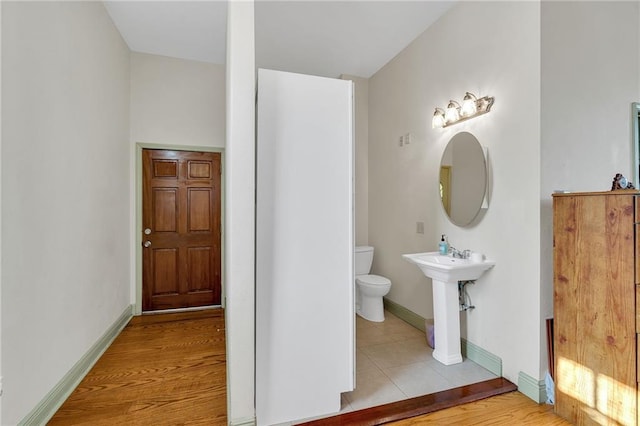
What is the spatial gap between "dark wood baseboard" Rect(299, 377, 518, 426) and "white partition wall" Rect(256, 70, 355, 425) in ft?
0.30

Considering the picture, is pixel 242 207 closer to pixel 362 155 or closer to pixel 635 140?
pixel 362 155

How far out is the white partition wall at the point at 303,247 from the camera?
1.72m

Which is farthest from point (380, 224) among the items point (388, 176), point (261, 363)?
point (261, 363)

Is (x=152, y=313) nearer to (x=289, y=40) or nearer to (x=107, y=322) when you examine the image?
(x=107, y=322)

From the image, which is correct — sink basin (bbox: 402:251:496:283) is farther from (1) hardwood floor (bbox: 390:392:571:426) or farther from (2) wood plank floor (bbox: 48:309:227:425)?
(2) wood plank floor (bbox: 48:309:227:425)

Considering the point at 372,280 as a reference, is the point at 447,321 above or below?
below

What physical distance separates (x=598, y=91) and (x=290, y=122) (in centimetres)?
226

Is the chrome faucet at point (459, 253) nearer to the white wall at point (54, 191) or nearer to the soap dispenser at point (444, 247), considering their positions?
the soap dispenser at point (444, 247)

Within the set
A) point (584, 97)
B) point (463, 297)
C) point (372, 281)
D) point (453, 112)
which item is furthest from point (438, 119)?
point (372, 281)

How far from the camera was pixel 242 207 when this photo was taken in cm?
163

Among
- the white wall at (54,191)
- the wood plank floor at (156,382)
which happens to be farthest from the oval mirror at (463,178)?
the white wall at (54,191)

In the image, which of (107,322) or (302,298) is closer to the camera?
(302,298)

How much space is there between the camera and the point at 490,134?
2342 millimetres

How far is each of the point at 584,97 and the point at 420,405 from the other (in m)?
2.37
